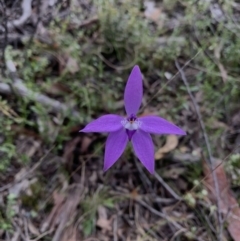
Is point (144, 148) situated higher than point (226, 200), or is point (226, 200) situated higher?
point (144, 148)

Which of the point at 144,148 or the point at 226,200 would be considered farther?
the point at 226,200

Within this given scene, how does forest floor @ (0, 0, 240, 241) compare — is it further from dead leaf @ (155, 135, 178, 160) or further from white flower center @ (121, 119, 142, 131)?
white flower center @ (121, 119, 142, 131)

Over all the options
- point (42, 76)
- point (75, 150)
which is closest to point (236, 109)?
point (75, 150)

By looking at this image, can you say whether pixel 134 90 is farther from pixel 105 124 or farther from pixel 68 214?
pixel 68 214

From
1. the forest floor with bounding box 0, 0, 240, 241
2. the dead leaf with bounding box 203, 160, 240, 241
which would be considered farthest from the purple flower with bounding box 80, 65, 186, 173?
the dead leaf with bounding box 203, 160, 240, 241

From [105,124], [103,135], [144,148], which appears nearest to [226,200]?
[103,135]

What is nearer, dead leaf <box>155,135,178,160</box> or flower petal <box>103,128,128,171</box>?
flower petal <box>103,128,128,171</box>
